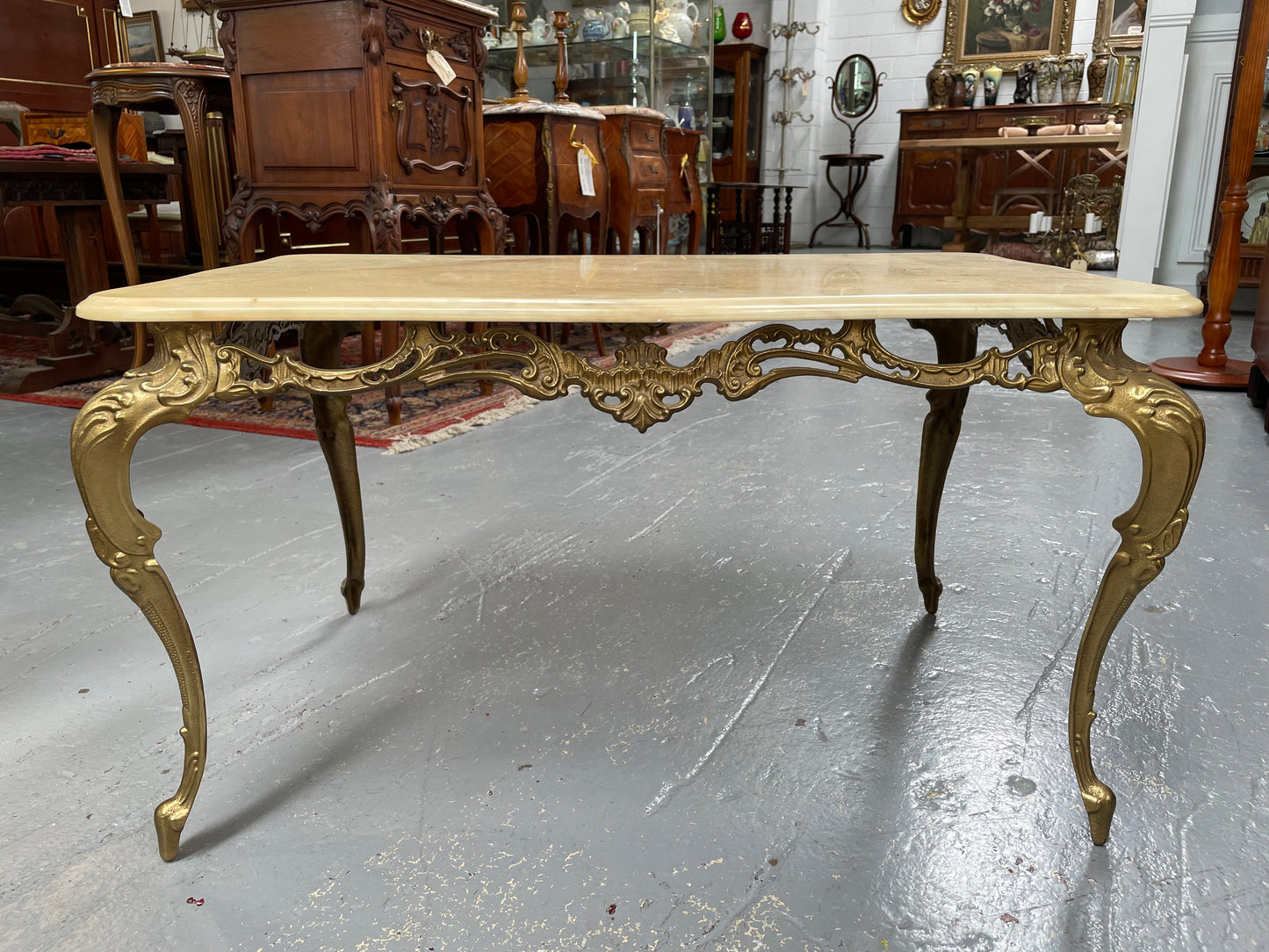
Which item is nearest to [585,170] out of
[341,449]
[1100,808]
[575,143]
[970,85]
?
[575,143]

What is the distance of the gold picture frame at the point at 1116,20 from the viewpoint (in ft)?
25.0

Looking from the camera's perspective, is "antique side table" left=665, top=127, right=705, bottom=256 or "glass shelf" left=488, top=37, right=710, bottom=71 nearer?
"glass shelf" left=488, top=37, right=710, bottom=71

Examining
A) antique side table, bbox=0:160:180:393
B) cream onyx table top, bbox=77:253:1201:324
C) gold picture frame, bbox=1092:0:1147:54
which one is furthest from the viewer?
gold picture frame, bbox=1092:0:1147:54

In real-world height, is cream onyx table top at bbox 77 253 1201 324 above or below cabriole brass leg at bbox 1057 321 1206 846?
above

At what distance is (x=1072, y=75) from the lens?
809 cm

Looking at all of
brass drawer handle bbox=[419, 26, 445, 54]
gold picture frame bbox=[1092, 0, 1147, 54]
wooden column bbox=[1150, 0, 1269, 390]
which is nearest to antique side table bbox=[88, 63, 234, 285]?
brass drawer handle bbox=[419, 26, 445, 54]

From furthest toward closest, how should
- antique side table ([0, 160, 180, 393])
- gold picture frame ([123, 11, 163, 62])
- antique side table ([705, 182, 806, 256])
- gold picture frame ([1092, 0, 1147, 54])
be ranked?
gold picture frame ([123, 11, 163, 62]), gold picture frame ([1092, 0, 1147, 54]), antique side table ([705, 182, 806, 256]), antique side table ([0, 160, 180, 393])

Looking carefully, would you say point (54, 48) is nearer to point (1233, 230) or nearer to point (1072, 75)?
point (1233, 230)

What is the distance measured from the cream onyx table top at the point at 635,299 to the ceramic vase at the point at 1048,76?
27.3 ft

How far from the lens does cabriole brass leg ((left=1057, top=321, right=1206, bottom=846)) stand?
3.26 ft

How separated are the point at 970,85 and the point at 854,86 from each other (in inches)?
45.2

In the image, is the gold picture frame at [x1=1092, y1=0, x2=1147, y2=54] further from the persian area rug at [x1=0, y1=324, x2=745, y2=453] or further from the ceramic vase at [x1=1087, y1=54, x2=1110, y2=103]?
the persian area rug at [x1=0, y1=324, x2=745, y2=453]

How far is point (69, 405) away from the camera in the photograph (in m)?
3.25

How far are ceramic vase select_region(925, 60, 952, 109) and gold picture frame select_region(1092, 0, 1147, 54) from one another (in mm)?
1194
